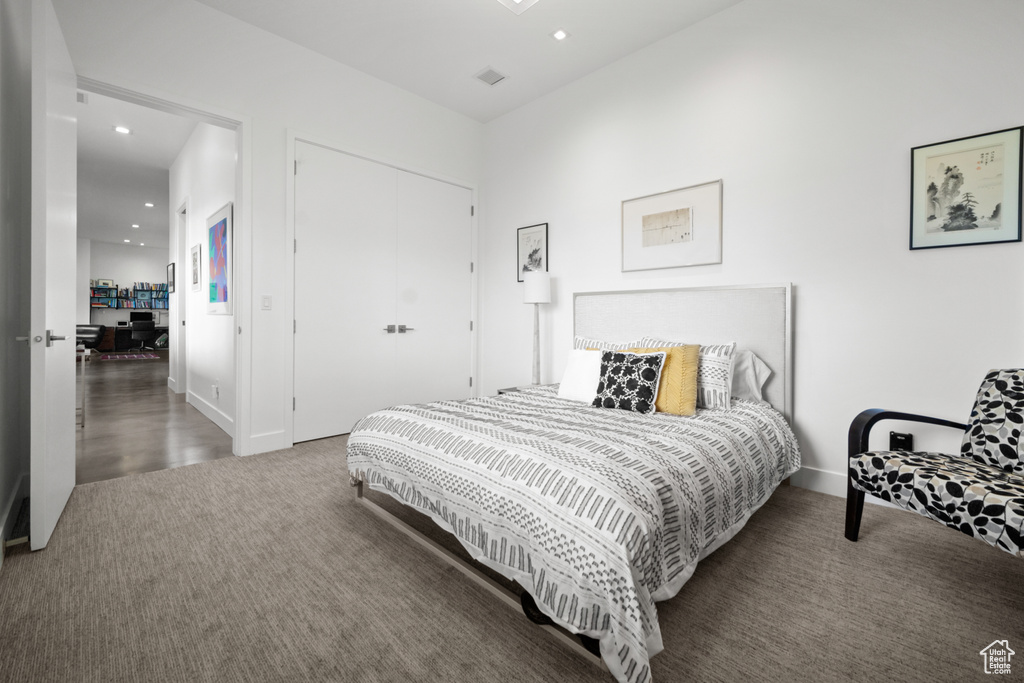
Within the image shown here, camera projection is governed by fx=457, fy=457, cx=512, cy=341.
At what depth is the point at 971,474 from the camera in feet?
5.62

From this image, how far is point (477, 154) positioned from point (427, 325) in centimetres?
190

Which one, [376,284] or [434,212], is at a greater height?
[434,212]

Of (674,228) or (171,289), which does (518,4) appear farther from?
(171,289)

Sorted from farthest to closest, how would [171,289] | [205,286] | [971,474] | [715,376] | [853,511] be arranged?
1. [171,289]
2. [205,286]
3. [715,376]
4. [853,511]
5. [971,474]

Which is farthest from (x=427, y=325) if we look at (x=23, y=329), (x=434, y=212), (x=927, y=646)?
(x=927, y=646)

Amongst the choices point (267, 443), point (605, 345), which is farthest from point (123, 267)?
point (605, 345)

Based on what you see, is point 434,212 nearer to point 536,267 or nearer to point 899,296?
point 536,267

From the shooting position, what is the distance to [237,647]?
1382mm

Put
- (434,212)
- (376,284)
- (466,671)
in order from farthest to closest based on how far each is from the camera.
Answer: (434,212) < (376,284) < (466,671)

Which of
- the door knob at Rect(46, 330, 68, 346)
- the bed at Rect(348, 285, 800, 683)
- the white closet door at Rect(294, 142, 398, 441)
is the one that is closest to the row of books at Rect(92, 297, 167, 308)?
the white closet door at Rect(294, 142, 398, 441)

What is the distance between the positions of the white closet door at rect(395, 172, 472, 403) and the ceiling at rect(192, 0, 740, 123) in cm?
94

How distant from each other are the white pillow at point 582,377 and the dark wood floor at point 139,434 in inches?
100

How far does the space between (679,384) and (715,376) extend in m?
0.31

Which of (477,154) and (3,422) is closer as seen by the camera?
(3,422)
